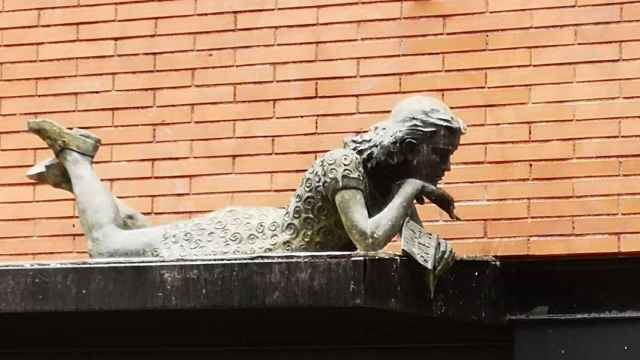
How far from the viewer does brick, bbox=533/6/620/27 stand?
29.2 ft

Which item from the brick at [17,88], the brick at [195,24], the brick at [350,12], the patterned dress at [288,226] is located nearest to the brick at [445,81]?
the brick at [350,12]

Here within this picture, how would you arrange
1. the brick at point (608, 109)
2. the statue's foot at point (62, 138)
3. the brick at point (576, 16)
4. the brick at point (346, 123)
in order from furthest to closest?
the brick at point (346, 123)
the brick at point (576, 16)
the brick at point (608, 109)
the statue's foot at point (62, 138)

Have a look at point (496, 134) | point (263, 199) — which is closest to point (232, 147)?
point (263, 199)

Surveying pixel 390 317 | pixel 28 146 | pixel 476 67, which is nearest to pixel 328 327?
pixel 390 317

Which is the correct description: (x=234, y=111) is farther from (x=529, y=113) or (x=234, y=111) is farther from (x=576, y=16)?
(x=576, y=16)

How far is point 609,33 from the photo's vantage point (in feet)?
29.1

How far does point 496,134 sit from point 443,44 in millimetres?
484

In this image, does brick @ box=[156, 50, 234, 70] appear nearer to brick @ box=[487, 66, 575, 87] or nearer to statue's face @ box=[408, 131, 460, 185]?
brick @ box=[487, 66, 575, 87]

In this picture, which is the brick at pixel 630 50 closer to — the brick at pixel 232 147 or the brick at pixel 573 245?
the brick at pixel 573 245

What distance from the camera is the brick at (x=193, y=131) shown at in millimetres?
9352

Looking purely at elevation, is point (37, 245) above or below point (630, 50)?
below

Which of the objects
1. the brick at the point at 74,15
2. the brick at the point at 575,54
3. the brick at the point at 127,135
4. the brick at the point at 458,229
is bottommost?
the brick at the point at 458,229

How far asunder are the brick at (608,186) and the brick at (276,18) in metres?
1.44

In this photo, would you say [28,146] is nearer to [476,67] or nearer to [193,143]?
[193,143]
